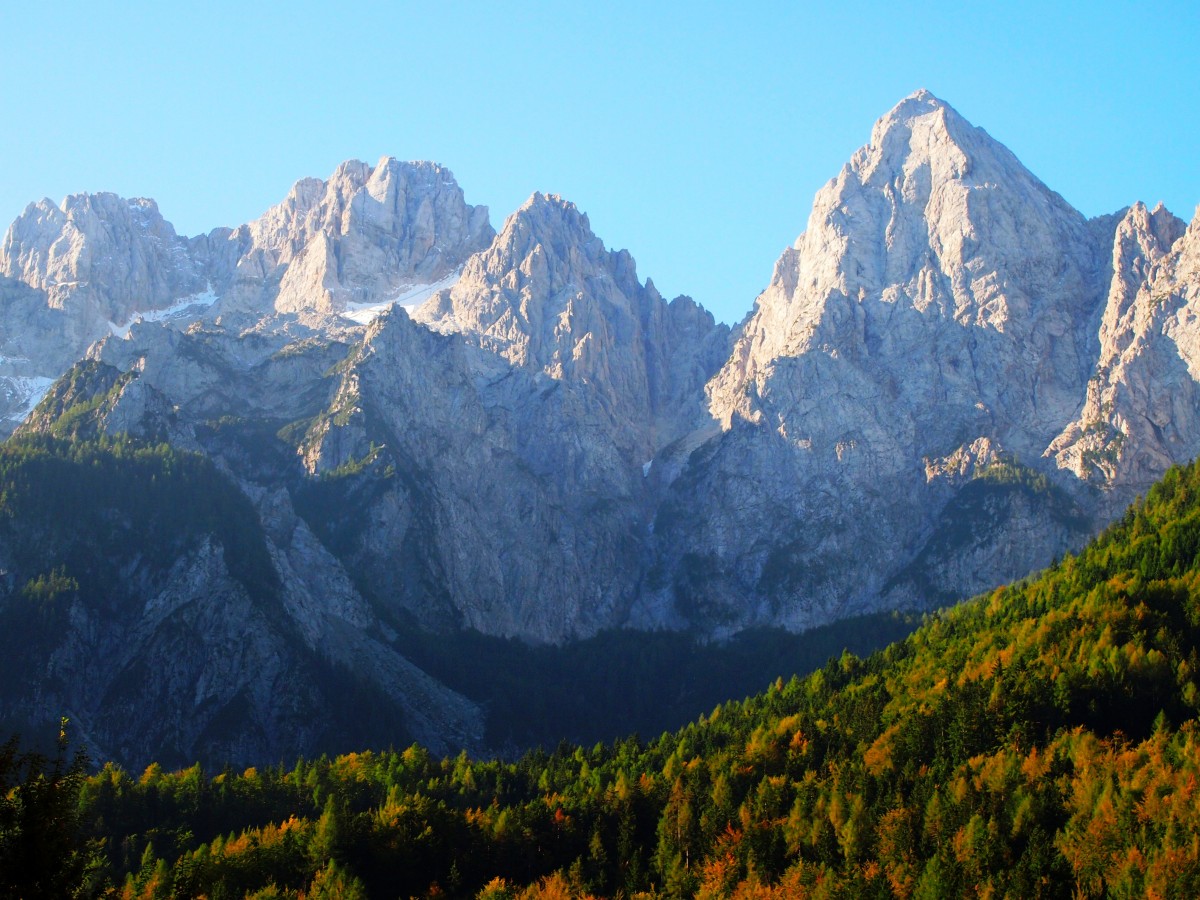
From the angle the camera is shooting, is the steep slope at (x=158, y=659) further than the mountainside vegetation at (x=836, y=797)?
Yes

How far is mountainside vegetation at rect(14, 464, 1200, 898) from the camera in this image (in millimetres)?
94438

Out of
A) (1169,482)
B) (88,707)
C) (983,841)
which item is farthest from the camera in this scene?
(88,707)

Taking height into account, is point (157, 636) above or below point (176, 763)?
above

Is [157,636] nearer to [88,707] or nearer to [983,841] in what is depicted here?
[88,707]

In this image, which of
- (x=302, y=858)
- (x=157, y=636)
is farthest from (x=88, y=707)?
(x=302, y=858)

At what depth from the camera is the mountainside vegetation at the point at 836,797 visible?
94.4 m

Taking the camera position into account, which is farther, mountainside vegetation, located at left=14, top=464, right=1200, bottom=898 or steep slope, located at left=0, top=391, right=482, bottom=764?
steep slope, located at left=0, top=391, right=482, bottom=764

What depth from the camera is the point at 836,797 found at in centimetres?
10700

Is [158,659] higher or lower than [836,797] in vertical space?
higher

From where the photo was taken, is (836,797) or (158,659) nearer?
(836,797)

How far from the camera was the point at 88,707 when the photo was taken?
7072 inches

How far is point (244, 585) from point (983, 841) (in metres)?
132

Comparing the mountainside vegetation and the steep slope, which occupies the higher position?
the steep slope

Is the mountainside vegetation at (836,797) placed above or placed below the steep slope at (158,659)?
below
